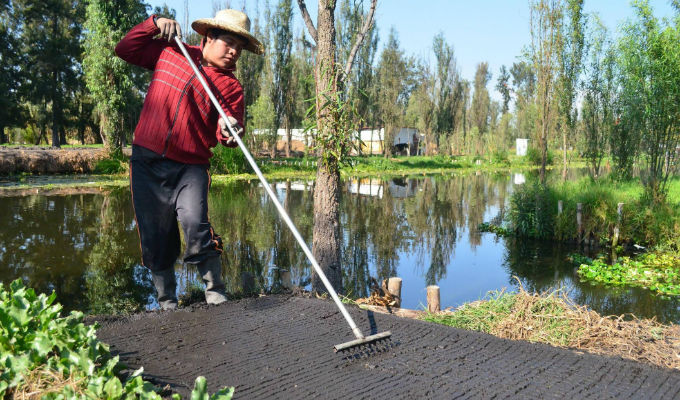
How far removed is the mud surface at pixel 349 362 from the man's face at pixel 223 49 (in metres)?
1.55

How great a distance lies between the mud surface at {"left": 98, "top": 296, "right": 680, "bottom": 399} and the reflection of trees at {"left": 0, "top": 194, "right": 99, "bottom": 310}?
8.22ft

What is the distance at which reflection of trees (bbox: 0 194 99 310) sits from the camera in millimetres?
5467

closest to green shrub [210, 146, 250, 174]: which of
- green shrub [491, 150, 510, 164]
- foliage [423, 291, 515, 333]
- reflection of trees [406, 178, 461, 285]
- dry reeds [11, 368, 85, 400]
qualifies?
reflection of trees [406, 178, 461, 285]

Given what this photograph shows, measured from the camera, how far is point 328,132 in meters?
4.47

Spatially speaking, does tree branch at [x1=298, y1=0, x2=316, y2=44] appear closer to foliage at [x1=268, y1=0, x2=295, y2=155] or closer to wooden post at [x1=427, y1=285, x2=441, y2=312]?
wooden post at [x1=427, y1=285, x2=441, y2=312]

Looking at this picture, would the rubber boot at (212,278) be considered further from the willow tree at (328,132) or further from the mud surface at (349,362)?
A: the willow tree at (328,132)

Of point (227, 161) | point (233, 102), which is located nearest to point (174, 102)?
point (233, 102)

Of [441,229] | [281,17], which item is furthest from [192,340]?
[281,17]

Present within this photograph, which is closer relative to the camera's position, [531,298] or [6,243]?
[531,298]

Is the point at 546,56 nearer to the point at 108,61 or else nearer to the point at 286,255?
the point at 286,255

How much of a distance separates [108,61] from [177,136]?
1745 cm

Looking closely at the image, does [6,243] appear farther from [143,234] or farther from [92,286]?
[143,234]

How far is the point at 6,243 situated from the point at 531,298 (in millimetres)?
7182

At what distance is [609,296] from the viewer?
620 centimetres
